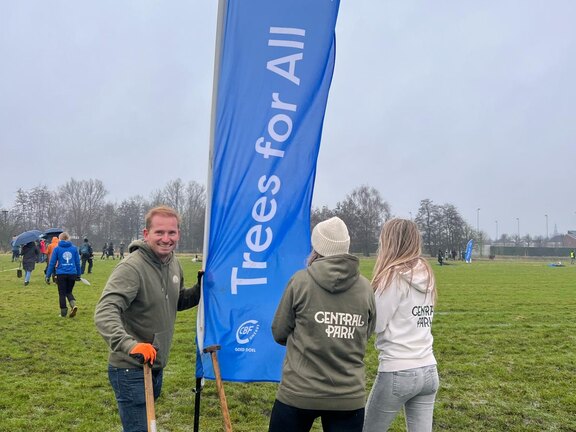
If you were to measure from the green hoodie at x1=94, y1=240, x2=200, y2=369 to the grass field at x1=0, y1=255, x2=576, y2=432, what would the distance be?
7.26ft

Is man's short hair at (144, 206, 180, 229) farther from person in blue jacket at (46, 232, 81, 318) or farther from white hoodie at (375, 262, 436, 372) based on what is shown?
person in blue jacket at (46, 232, 81, 318)

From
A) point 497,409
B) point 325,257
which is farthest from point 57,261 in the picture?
point 325,257

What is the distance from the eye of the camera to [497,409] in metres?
5.80

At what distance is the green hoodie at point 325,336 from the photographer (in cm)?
279

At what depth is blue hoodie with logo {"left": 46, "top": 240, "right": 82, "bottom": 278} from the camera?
36.5 feet

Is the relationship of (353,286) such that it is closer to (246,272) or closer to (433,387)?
(433,387)

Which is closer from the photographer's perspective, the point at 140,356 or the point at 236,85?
the point at 140,356

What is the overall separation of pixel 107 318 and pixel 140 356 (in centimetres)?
32

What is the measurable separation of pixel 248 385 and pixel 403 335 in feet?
13.1

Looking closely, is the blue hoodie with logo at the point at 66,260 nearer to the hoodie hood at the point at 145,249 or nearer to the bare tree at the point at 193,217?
the hoodie hood at the point at 145,249

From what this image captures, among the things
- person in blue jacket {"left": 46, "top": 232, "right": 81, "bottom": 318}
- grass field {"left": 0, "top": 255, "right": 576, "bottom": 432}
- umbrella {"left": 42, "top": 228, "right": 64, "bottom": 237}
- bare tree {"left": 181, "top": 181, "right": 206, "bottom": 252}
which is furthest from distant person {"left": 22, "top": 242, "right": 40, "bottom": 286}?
bare tree {"left": 181, "top": 181, "right": 206, "bottom": 252}

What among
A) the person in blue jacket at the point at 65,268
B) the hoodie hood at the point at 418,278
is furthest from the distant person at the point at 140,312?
the person in blue jacket at the point at 65,268

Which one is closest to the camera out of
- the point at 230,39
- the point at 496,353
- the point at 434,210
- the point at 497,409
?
the point at 230,39

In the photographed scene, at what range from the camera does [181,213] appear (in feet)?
267
